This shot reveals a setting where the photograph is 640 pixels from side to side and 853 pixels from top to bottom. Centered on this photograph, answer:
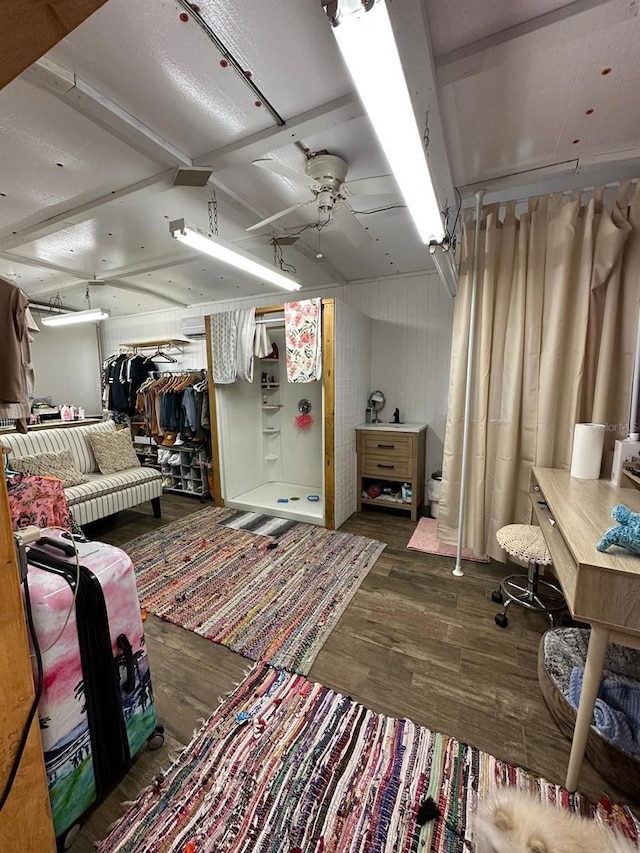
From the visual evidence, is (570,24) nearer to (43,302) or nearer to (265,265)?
(265,265)

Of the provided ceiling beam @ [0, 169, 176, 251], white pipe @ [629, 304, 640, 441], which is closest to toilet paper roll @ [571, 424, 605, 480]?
white pipe @ [629, 304, 640, 441]

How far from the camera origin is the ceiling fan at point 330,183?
5.49 feet

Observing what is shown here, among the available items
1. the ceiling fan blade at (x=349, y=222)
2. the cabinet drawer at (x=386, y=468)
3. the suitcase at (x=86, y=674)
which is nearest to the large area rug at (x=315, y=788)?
the suitcase at (x=86, y=674)

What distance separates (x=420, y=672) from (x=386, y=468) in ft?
6.88

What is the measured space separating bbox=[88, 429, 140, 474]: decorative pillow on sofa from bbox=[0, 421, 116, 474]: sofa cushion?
0.08 meters

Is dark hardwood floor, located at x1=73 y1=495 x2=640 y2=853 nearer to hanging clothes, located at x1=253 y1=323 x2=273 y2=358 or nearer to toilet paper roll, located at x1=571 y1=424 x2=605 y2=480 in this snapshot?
toilet paper roll, located at x1=571 y1=424 x2=605 y2=480

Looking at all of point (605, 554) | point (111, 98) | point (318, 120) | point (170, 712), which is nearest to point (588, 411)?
point (605, 554)

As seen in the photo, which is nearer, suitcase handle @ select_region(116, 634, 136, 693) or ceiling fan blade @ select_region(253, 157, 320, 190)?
suitcase handle @ select_region(116, 634, 136, 693)

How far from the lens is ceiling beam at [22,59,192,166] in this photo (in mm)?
1350

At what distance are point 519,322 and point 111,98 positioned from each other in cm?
255

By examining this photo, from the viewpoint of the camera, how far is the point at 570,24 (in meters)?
1.19

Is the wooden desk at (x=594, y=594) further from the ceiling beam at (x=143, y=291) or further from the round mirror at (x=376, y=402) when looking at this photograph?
the ceiling beam at (x=143, y=291)

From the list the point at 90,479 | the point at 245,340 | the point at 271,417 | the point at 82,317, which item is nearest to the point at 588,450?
the point at 245,340

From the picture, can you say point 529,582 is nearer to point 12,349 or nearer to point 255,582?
point 255,582
